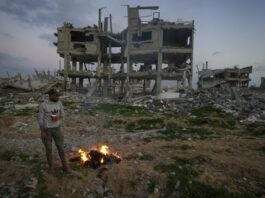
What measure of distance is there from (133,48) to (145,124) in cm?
1790

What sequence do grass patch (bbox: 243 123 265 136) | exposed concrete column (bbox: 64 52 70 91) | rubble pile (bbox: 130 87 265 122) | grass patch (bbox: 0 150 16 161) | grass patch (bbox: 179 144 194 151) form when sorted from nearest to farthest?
grass patch (bbox: 0 150 16 161) → grass patch (bbox: 179 144 194 151) → grass patch (bbox: 243 123 265 136) → rubble pile (bbox: 130 87 265 122) → exposed concrete column (bbox: 64 52 70 91)

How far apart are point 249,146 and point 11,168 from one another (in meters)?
8.10

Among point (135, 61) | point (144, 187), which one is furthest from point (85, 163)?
point (135, 61)

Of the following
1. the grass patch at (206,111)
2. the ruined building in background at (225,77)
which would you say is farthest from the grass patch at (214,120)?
the ruined building in background at (225,77)

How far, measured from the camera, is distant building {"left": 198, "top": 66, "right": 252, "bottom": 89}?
138ft

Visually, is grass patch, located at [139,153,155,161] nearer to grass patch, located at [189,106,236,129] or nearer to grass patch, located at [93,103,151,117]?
grass patch, located at [189,106,236,129]

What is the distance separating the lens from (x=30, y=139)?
1013cm

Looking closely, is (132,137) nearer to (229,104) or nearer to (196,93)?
(229,104)

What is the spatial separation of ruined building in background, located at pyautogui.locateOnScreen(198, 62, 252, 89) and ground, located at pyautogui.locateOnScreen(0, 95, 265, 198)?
98.9 ft

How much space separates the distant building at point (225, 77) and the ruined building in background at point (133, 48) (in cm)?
987

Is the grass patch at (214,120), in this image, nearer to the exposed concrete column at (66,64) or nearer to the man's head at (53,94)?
the man's head at (53,94)

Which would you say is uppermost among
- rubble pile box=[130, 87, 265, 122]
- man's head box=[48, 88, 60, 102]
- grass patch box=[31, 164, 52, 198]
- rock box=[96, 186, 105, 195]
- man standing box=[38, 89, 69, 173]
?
man's head box=[48, 88, 60, 102]

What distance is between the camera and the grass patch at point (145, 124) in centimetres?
1326

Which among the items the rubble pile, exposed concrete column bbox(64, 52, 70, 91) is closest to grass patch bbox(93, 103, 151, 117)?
the rubble pile
